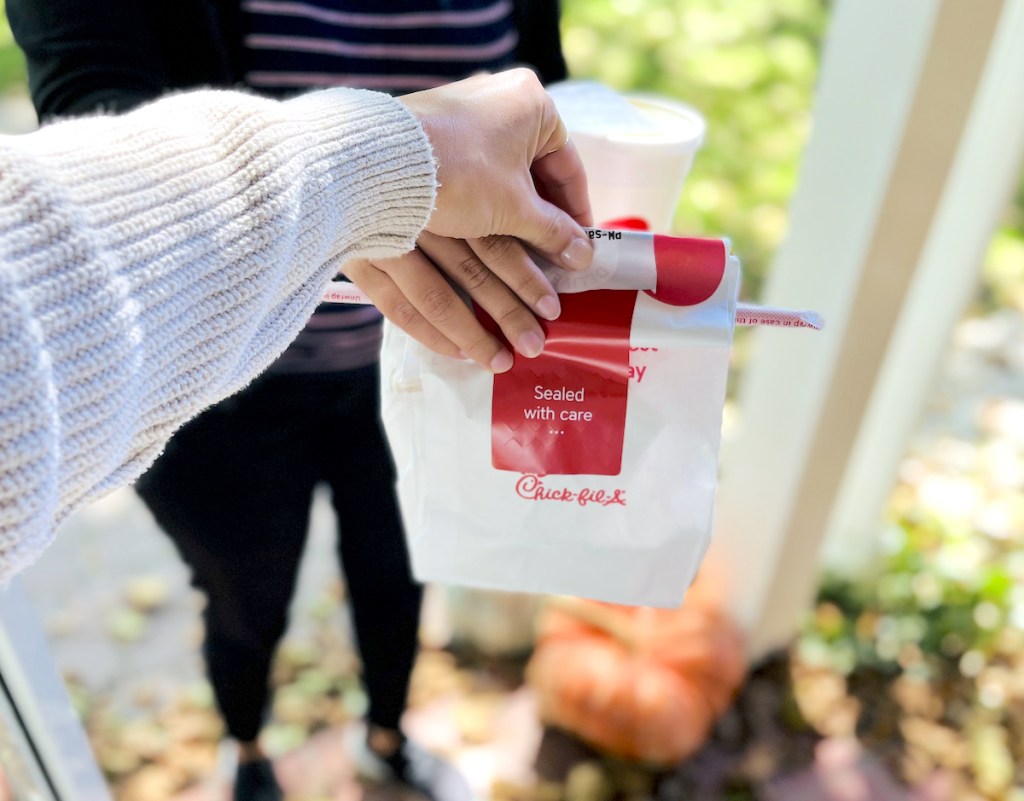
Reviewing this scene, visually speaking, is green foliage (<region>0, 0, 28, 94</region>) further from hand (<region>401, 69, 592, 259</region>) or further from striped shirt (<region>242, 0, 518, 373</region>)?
hand (<region>401, 69, 592, 259</region>)

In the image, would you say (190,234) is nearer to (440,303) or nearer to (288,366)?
(440,303)

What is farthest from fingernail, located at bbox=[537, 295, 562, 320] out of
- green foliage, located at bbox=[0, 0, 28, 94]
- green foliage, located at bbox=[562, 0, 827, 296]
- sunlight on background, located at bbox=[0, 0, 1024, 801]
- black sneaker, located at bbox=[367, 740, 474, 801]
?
green foliage, located at bbox=[0, 0, 28, 94]

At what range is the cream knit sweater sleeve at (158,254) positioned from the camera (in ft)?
1.18

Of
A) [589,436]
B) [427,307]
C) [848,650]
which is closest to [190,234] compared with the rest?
[427,307]

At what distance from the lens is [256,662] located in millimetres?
1099

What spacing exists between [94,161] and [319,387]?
1.78 ft

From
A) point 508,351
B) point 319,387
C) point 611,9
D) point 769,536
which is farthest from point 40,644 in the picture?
point 611,9

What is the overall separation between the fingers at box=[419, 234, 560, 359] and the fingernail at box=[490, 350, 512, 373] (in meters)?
0.01

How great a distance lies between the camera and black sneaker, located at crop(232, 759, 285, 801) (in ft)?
4.04

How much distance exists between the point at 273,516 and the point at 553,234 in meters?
0.56

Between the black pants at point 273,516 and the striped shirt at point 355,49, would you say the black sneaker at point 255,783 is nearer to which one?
the black pants at point 273,516

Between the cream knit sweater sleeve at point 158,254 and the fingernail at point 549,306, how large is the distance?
0.10 meters

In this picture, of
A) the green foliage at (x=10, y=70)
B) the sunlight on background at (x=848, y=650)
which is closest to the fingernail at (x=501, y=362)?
the sunlight on background at (x=848, y=650)

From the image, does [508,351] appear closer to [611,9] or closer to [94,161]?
[94,161]
